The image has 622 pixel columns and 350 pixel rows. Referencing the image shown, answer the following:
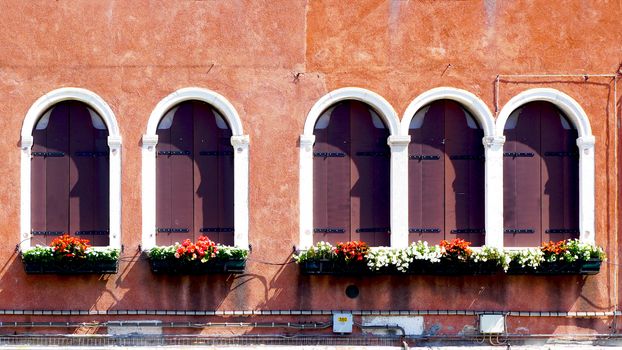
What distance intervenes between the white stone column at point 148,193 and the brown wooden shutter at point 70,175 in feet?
1.72

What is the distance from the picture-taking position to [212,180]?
10969mm

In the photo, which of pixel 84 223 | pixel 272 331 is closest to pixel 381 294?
pixel 272 331

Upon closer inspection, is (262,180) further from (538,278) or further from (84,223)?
(538,278)

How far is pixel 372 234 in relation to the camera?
1100cm

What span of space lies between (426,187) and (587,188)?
2.02m

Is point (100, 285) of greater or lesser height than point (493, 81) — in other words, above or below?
below

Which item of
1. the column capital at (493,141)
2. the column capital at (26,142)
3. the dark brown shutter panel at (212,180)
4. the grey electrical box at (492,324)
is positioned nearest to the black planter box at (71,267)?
the dark brown shutter panel at (212,180)

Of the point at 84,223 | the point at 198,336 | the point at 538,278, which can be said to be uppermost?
the point at 84,223

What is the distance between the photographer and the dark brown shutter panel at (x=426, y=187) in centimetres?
1102

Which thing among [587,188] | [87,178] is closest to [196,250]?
[87,178]

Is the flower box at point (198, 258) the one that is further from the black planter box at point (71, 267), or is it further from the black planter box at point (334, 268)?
the black planter box at point (334, 268)

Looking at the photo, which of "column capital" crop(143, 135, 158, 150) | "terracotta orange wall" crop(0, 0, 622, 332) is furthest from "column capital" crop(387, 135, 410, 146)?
"column capital" crop(143, 135, 158, 150)

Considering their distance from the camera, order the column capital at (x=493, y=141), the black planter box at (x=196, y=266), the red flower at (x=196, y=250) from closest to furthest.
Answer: the red flower at (x=196, y=250)
the black planter box at (x=196, y=266)
the column capital at (x=493, y=141)

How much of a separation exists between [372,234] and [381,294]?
0.76m
